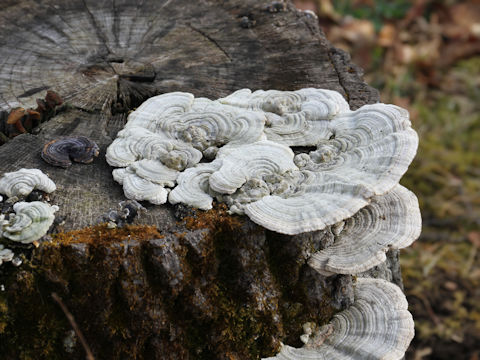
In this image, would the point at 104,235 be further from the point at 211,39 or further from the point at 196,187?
the point at 211,39

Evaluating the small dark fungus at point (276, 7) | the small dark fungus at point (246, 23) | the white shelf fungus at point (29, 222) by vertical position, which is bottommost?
the small dark fungus at point (246, 23)

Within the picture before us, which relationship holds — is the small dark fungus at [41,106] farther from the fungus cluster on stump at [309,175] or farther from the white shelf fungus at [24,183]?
the white shelf fungus at [24,183]

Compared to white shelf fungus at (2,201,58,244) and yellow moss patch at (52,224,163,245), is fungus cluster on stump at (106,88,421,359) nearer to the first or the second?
yellow moss patch at (52,224,163,245)

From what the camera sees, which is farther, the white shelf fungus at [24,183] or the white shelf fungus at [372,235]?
the white shelf fungus at [372,235]

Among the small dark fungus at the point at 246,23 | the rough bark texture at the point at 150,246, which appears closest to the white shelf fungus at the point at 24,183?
the rough bark texture at the point at 150,246

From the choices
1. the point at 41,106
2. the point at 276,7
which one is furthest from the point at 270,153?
the point at 276,7

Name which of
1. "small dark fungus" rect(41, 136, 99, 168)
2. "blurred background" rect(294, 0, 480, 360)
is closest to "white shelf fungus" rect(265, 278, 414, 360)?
"small dark fungus" rect(41, 136, 99, 168)
